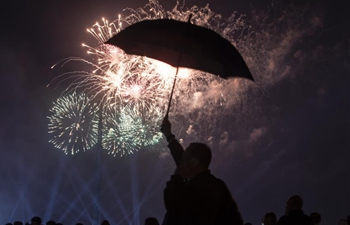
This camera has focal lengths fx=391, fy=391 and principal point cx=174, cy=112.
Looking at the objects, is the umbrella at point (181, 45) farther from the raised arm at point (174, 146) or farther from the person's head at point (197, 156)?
the person's head at point (197, 156)

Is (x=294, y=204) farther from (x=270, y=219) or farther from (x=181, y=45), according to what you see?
(x=181, y=45)

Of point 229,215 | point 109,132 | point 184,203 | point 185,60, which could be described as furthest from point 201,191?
point 109,132

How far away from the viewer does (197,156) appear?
3.61m

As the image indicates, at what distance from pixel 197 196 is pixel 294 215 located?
2.73 meters

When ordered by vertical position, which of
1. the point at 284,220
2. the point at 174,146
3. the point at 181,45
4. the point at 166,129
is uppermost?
the point at 181,45

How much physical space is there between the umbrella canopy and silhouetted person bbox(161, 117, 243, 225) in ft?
6.19

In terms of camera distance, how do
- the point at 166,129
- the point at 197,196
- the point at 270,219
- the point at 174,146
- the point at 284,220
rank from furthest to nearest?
the point at 270,219
the point at 284,220
the point at 166,129
the point at 174,146
the point at 197,196

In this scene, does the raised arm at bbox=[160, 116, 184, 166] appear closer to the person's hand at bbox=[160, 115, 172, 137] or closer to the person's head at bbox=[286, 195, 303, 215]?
the person's hand at bbox=[160, 115, 172, 137]

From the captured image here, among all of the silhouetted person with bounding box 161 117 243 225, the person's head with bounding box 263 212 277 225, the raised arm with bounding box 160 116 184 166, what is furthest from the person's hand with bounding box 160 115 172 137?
the person's head with bounding box 263 212 277 225

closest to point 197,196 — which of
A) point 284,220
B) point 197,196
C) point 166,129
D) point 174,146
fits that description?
point 197,196

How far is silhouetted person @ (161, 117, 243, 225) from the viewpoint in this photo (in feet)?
10.9

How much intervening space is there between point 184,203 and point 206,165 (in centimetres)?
48

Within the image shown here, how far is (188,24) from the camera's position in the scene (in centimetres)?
521

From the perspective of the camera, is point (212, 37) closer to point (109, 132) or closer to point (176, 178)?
point (176, 178)
